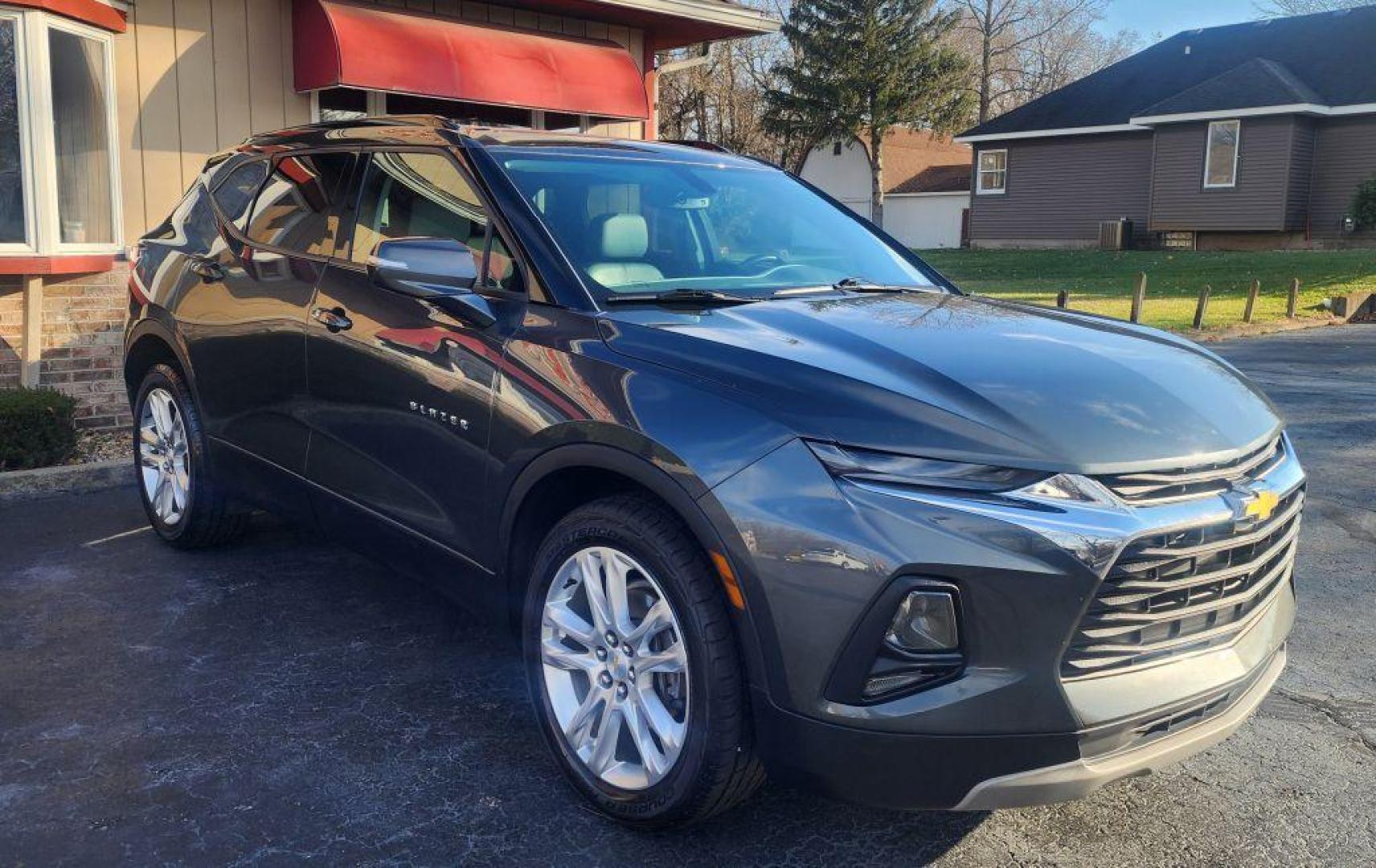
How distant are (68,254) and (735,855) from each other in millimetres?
7116

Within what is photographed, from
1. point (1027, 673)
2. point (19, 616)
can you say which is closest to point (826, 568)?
point (1027, 673)

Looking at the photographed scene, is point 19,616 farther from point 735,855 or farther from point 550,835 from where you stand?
point 735,855

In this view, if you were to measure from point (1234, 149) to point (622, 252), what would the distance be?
2975 cm

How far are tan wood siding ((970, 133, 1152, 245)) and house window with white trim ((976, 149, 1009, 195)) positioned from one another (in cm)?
17

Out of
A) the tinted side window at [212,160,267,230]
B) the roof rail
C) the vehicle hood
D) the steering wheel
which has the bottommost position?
the vehicle hood

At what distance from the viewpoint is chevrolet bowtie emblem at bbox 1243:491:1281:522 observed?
2.68 metres

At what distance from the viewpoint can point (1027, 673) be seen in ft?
7.95

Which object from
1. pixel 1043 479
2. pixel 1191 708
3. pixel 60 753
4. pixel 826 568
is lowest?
pixel 60 753

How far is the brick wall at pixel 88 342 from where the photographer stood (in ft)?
27.4

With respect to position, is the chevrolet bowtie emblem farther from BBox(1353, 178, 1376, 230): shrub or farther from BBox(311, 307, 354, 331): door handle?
BBox(1353, 178, 1376, 230): shrub

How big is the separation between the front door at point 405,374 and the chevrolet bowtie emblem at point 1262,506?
1986mm

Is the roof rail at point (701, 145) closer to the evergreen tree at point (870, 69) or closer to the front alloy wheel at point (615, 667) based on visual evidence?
the front alloy wheel at point (615, 667)

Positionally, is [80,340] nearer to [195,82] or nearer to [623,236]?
[195,82]

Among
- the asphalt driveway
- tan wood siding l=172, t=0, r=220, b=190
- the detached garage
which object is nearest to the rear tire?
the asphalt driveway
